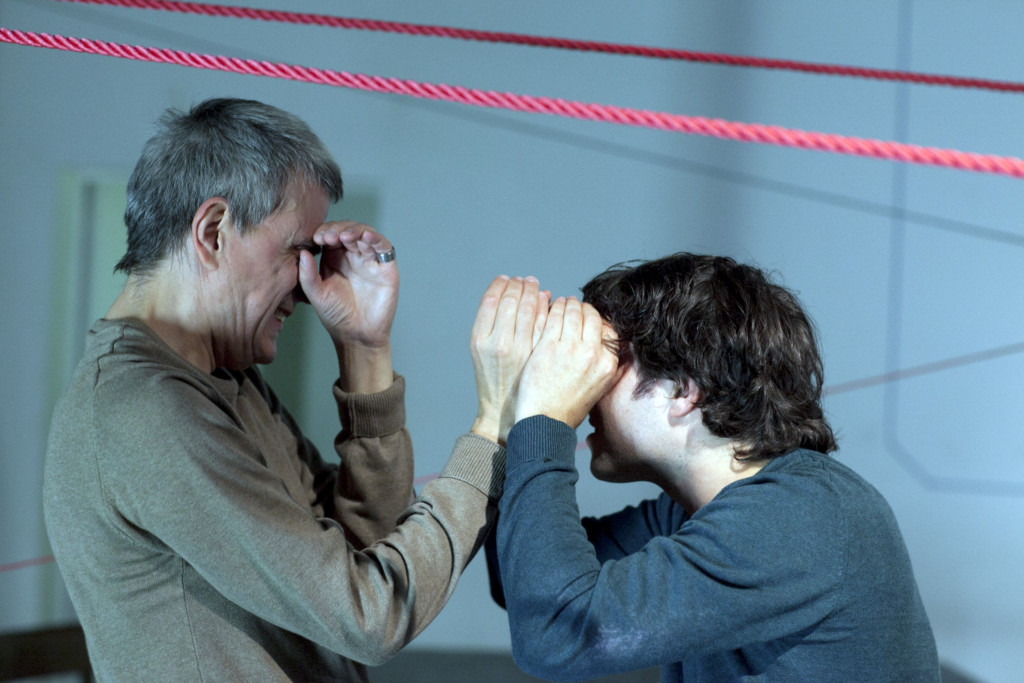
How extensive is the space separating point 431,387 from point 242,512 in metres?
1.86

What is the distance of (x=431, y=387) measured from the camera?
2641 mm

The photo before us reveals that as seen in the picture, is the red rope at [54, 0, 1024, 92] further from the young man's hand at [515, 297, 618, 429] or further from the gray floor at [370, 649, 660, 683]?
the gray floor at [370, 649, 660, 683]

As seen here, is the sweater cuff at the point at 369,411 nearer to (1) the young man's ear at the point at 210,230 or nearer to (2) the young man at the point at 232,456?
(2) the young man at the point at 232,456

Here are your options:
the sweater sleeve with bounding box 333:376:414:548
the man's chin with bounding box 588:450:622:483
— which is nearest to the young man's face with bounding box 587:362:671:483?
the man's chin with bounding box 588:450:622:483

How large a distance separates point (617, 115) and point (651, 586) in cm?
A: 43

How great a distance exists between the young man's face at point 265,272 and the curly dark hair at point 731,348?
39 cm

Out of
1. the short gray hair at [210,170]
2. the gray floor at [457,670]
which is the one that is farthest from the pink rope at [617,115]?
the gray floor at [457,670]

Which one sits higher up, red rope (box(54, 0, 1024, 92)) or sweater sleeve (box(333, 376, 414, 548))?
red rope (box(54, 0, 1024, 92))

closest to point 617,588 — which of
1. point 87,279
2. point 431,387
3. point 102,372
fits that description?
point 102,372

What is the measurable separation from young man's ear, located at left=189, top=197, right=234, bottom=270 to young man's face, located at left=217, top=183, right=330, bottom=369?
18 millimetres

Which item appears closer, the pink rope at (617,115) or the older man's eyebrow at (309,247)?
the pink rope at (617,115)

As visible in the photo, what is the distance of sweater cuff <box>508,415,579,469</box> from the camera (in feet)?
2.96

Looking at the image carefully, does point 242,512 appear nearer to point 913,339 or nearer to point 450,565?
point 450,565

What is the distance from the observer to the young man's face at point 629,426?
1.05 metres
